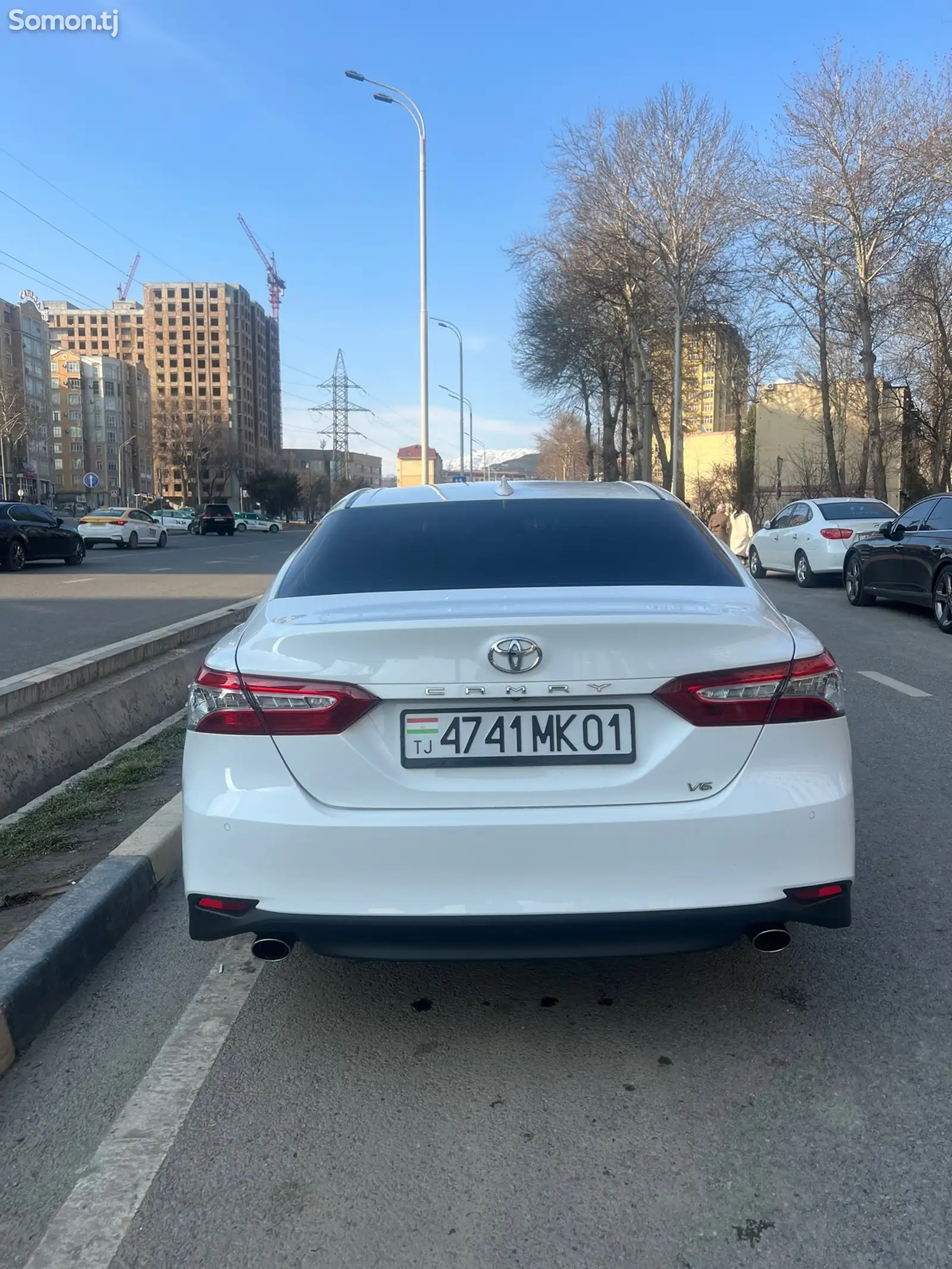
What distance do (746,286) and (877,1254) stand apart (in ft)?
135

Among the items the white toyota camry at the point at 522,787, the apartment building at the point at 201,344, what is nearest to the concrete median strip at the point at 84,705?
the white toyota camry at the point at 522,787

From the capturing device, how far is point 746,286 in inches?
1565

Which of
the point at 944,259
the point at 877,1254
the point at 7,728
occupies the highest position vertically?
the point at 944,259

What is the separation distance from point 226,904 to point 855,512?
17.1m

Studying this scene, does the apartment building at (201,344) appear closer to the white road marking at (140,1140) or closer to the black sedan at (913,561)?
the black sedan at (913,561)

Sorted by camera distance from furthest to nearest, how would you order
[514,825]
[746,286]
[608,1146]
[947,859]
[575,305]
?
[575,305] → [746,286] → [947,859] → [514,825] → [608,1146]

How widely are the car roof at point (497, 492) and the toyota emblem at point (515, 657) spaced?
1365 millimetres

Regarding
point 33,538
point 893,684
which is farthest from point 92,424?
point 893,684

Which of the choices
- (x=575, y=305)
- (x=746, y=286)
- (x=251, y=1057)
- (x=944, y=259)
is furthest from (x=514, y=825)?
(x=575, y=305)

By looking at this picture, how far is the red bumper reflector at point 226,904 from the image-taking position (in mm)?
2832

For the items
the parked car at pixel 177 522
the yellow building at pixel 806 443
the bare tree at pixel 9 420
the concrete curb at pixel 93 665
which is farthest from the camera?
the bare tree at pixel 9 420

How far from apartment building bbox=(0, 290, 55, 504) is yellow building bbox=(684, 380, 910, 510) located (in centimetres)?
5771

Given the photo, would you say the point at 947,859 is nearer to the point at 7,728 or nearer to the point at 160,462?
the point at 7,728

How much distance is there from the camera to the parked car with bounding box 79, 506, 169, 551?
126 feet
